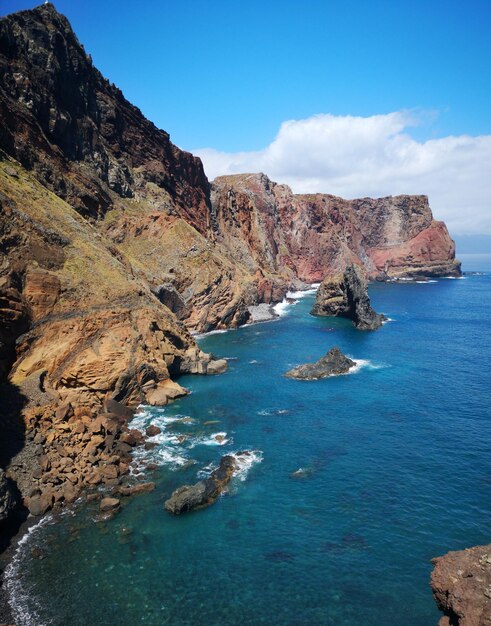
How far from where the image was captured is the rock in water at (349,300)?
115 metres

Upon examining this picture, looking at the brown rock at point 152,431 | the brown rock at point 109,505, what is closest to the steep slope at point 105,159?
the brown rock at point 152,431

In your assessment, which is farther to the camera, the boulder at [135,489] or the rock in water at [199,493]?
the boulder at [135,489]

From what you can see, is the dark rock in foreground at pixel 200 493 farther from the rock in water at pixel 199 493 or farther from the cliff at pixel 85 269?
the cliff at pixel 85 269

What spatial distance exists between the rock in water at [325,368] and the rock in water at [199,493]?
109 feet

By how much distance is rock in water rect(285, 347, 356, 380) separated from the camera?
245 ft

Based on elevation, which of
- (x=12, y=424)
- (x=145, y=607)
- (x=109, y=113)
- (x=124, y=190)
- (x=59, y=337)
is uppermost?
(x=109, y=113)

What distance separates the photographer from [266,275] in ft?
526

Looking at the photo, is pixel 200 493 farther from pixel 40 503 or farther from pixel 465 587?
pixel 465 587

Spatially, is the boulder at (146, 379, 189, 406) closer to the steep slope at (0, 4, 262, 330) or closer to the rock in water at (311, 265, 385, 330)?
the steep slope at (0, 4, 262, 330)

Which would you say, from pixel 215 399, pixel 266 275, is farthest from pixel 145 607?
pixel 266 275

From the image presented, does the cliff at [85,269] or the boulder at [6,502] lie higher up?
the cliff at [85,269]

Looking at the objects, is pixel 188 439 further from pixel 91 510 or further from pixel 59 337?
pixel 59 337

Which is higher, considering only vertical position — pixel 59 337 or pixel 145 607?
pixel 59 337

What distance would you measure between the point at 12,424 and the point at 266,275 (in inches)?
4807
